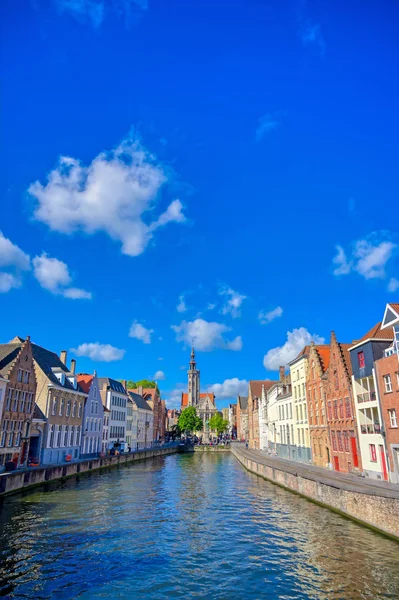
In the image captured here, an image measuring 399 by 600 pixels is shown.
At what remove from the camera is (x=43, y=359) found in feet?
192

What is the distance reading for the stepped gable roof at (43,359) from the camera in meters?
45.6

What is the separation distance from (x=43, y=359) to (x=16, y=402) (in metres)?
14.2

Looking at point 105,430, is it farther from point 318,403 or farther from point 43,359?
point 318,403

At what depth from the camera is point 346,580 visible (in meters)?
16.1

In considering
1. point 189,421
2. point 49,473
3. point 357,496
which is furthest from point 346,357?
point 189,421

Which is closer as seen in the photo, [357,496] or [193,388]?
[357,496]

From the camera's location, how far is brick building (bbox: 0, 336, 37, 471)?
42500mm

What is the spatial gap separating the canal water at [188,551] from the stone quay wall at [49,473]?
1.58 metres

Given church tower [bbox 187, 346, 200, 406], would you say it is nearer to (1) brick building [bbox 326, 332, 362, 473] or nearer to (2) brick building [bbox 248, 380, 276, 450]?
(2) brick building [bbox 248, 380, 276, 450]

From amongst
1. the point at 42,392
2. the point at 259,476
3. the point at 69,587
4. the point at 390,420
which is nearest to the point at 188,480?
the point at 259,476

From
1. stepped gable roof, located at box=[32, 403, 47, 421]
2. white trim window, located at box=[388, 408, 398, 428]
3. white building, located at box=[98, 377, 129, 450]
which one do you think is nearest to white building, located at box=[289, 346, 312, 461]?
white trim window, located at box=[388, 408, 398, 428]

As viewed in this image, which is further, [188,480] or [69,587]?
[188,480]

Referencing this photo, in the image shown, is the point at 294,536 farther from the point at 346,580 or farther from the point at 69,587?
the point at 69,587

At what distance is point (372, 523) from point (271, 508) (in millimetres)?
9050
